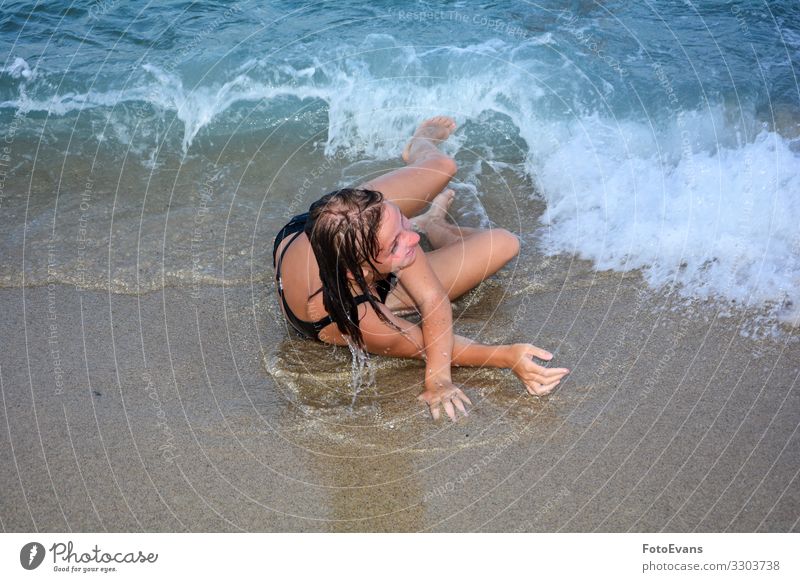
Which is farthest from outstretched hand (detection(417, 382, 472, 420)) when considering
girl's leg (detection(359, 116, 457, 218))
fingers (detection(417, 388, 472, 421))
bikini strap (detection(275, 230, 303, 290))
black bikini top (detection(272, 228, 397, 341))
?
girl's leg (detection(359, 116, 457, 218))

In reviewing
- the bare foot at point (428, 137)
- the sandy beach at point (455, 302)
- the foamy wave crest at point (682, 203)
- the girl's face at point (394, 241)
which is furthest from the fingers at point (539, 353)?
the bare foot at point (428, 137)

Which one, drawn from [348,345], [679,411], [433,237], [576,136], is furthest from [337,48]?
[679,411]

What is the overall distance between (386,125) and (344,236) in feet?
12.0

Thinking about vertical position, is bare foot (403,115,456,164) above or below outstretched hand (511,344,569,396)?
above

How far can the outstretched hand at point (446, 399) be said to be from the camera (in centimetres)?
434

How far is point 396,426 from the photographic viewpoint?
14.4 feet

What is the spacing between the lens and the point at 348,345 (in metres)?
4.90

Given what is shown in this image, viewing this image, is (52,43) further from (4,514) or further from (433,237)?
(4,514)

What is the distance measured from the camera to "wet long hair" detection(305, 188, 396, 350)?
13.2ft

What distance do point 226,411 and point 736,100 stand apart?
514cm

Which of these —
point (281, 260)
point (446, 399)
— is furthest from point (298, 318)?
point (446, 399)

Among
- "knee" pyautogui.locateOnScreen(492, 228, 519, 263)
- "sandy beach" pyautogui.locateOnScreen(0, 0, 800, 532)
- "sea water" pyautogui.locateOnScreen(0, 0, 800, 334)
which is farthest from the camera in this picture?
"sea water" pyautogui.locateOnScreen(0, 0, 800, 334)

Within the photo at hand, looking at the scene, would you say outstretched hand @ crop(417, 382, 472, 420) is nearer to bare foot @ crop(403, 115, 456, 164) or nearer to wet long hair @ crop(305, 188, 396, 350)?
wet long hair @ crop(305, 188, 396, 350)

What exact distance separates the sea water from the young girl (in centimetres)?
102
